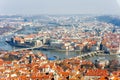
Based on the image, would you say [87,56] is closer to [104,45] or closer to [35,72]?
[104,45]

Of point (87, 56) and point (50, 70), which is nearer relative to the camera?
point (50, 70)

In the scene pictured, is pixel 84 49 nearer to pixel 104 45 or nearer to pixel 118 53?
pixel 104 45

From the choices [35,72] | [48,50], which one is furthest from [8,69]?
[48,50]

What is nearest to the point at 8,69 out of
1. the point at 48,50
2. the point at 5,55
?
the point at 5,55

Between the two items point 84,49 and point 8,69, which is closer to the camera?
point 8,69

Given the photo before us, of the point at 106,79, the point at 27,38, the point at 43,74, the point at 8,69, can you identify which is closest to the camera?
the point at 106,79

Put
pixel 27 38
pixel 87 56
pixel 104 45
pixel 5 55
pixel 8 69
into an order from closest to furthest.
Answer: pixel 8 69 < pixel 5 55 < pixel 87 56 < pixel 104 45 < pixel 27 38

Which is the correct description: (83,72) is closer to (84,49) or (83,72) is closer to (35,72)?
(35,72)

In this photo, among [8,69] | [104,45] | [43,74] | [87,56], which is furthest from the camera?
[104,45]

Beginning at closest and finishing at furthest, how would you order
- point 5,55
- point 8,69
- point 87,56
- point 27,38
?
1. point 8,69
2. point 5,55
3. point 87,56
4. point 27,38
